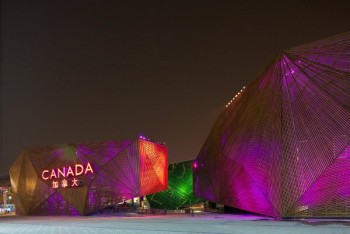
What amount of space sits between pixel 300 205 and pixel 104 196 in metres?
24.5

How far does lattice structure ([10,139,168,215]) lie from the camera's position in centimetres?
4503

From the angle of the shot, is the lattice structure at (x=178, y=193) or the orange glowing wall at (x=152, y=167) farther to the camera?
the lattice structure at (x=178, y=193)

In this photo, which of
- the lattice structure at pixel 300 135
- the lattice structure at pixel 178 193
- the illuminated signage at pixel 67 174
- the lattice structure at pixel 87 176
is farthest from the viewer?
the lattice structure at pixel 178 193

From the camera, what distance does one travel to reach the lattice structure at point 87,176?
45031mm

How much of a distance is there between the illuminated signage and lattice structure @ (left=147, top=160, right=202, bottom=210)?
42.4 ft

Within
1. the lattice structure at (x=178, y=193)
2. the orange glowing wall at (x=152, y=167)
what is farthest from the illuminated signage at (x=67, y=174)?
the lattice structure at (x=178, y=193)

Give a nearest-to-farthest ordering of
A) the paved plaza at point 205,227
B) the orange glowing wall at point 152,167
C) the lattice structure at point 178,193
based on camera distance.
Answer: the paved plaza at point 205,227, the orange glowing wall at point 152,167, the lattice structure at point 178,193

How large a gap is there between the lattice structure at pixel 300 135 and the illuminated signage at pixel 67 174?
2020 centimetres

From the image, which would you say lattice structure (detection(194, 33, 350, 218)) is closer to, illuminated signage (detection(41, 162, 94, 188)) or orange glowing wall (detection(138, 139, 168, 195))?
orange glowing wall (detection(138, 139, 168, 195))

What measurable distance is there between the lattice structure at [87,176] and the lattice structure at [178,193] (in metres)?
5.47

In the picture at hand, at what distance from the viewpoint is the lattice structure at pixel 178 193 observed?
55.8m

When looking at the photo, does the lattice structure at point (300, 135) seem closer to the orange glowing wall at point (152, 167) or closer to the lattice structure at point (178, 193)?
the orange glowing wall at point (152, 167)

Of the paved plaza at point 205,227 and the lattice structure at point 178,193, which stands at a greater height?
the lattice structure at point 178,193

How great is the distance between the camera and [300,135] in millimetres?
26875
